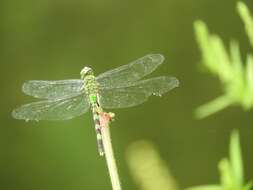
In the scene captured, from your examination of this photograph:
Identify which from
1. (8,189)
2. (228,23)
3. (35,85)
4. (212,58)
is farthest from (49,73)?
(212,58)

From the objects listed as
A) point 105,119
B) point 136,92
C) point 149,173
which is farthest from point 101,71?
point 105,119

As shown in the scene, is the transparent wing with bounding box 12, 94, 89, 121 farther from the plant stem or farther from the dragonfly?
the plant stem

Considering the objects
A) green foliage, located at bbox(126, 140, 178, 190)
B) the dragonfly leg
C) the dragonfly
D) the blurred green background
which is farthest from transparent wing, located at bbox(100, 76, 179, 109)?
the blurred green background

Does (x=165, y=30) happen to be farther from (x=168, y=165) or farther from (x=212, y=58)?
(x=212, y=58)

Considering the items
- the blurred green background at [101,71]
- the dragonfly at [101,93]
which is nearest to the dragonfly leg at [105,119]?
the dragonfly at [101,93]

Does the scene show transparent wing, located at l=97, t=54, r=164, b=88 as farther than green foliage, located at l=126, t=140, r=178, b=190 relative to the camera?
No

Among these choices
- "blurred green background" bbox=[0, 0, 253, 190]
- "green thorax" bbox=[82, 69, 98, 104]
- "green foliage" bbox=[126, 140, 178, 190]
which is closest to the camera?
"green thorax" bbox=[82, 69, 98, 104]

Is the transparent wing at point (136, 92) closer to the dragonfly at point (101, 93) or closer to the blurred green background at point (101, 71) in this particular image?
the dragonfly at point (101, 93)
